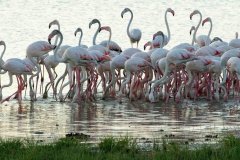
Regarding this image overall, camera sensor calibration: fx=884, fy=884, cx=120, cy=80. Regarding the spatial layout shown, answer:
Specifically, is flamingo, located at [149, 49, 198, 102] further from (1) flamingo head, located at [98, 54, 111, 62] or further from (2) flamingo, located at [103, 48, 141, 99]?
(1) flamingo head, located at [98, 54, 111, 62]

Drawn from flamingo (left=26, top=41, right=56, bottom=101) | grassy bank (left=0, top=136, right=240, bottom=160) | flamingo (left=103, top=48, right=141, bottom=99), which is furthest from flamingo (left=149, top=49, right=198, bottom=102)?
grassy bank (left=0, top=136, right=240, bottom=160)

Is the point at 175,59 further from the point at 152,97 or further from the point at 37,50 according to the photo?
the point at 37,50

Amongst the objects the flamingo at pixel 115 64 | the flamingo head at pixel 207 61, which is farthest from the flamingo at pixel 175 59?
the flamingo at pixel 115 64

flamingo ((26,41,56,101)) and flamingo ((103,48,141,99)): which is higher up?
flamingo ((26,41,56,101))

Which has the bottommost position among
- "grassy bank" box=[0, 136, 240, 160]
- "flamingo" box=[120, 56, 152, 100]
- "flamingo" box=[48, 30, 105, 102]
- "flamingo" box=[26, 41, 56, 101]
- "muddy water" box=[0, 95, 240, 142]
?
"grassy bank" box=[0, 136, 240, 160]

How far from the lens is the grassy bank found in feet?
30.3

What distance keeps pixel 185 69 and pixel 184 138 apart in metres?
5.78

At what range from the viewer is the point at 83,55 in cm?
Result: 1614

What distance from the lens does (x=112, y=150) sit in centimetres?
977

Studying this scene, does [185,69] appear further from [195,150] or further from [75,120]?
[195,150]

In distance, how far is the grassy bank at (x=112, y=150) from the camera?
9242 mm

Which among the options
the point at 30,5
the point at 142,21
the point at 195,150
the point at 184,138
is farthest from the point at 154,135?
the point at 30,5

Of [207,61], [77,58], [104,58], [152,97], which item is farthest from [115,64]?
[207,61]

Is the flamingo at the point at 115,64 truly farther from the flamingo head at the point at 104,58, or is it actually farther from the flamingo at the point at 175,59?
the flamingo at the point at 175,59
